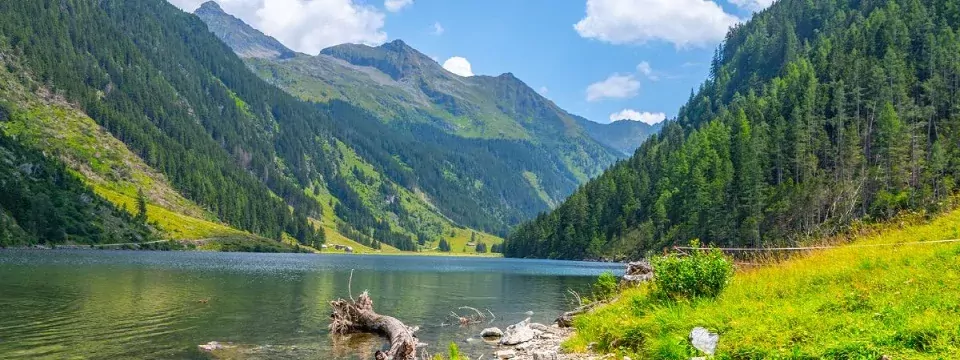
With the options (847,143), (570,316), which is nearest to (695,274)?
(570,316)

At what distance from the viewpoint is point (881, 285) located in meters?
18.1

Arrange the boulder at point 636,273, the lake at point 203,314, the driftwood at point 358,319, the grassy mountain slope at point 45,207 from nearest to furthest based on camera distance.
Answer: the lake at point 203,314, the driftwood at point 358,319, the boulder at point 636,273, the grassy mountain slope at point 45,207

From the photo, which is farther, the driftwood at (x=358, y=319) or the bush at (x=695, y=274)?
the driftwood at (x=358, y=319)

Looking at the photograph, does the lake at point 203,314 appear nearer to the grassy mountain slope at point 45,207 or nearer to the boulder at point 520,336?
the boulder at point 520,336

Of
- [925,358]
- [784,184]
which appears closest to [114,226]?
[784,184]

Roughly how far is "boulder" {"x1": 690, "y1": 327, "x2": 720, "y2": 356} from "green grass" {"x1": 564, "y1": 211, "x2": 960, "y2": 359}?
260 millimetres

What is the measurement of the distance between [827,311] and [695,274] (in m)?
5.63

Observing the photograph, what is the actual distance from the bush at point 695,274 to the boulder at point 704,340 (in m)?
4.78

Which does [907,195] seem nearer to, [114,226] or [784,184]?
[784,184]

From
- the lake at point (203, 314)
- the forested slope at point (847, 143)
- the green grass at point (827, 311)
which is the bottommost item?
the lake at point (203, 314)

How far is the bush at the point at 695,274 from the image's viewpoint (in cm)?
2242

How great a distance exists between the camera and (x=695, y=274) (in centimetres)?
2258

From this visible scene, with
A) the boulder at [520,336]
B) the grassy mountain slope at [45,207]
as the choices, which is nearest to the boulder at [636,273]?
the boulder at [520,336]

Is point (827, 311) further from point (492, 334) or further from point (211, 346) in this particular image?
point (211, 346)
